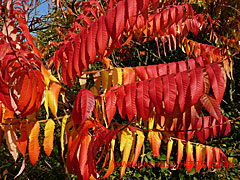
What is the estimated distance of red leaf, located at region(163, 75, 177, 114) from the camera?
3.21 ft

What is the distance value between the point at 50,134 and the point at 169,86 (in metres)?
0.57

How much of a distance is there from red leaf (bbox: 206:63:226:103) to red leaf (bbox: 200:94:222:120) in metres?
0.04

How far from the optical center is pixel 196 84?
971mm

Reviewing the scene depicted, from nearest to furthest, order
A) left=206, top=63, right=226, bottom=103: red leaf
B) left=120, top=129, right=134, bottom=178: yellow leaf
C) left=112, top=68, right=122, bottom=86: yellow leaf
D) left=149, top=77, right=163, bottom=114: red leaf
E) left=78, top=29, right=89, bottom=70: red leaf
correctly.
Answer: left=206, top=63, right=226, bottom=103: red leaf < left=149, top=77, right=163, bottom=114: red leaf < left=78, top=29, right=89, bottom=70: red leaf < left=120, top=129, right=134, bottom=178: yellow leaf < left=112, top=68, right=122, bottom=86: yellow leaf

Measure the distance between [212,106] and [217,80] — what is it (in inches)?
4.1

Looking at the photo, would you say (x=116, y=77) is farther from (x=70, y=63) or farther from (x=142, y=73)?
(x=70, y=63)

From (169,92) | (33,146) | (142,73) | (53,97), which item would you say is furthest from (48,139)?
(142,73)

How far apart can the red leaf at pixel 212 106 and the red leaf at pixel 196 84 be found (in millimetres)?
48

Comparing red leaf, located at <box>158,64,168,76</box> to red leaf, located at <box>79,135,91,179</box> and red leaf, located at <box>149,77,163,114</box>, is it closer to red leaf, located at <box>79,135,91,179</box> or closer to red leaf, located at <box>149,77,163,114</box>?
red leaf, located at <box>149,77,163,114</box>

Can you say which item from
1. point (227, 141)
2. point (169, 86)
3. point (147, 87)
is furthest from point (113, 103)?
point (227, 141)

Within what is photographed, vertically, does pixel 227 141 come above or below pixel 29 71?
below

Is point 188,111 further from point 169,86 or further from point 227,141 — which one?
point 227,141

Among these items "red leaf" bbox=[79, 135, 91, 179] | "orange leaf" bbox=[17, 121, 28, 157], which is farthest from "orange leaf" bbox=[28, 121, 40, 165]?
"red leaf" bbox=[79, 135, 91, 179]

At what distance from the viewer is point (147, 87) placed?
1.10 meters
